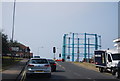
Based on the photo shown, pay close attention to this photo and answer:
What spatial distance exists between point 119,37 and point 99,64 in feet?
70.3

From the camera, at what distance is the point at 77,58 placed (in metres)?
70.9

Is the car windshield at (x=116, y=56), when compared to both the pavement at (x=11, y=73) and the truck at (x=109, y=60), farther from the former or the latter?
the pavement at (x=11, y=73)

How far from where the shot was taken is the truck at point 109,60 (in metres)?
25.1

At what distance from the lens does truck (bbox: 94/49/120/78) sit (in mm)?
25109

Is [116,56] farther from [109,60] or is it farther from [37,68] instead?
[37,68]

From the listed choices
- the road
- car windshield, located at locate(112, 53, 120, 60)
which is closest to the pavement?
the road

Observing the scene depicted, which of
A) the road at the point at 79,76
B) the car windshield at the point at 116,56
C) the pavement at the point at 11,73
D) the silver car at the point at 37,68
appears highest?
the car windshield at the point at 116,56

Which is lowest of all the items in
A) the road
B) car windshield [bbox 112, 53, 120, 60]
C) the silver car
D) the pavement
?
the road

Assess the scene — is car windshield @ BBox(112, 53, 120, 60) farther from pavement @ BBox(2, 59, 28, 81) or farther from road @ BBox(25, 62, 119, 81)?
pavement @ BBox(2, 59, 28, 81)

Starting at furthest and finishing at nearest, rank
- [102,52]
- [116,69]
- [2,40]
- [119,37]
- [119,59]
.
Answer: [119,37] → [2,40] → [102,52] → [119,59] → [116,69]

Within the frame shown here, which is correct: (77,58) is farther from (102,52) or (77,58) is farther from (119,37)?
(102,52)

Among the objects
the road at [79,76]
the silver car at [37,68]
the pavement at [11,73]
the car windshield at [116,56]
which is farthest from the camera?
the car windshield at [116,56]

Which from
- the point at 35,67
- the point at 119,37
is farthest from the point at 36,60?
the point at 119,37

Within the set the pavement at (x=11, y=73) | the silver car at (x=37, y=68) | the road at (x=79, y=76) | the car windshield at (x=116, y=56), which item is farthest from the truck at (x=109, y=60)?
the pavement at (x=11, y=73)
